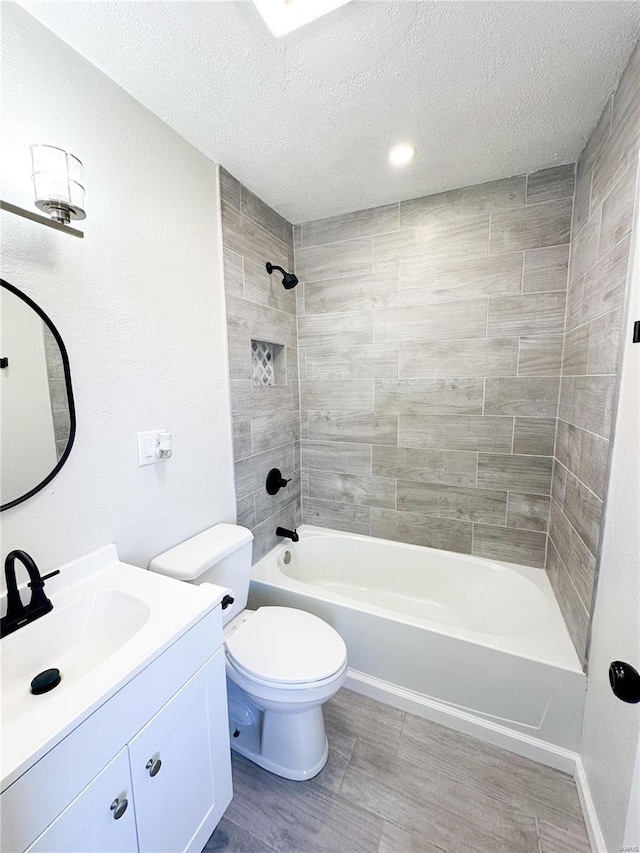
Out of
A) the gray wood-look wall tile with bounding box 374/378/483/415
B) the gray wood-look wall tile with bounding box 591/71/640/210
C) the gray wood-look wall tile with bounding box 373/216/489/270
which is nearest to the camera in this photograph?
the gray wood-look wall tile with bounding box 591/71/640/210

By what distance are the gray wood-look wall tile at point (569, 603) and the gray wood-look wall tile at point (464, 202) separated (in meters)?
1.83

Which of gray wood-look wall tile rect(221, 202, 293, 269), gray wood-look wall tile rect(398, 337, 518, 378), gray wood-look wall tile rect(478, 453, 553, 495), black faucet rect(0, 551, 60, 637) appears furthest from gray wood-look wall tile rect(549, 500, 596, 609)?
gray wood-look wall tile rect(221, 202, 293, 269)

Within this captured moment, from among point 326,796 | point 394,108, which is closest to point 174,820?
point 326,796

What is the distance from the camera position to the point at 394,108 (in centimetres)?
128

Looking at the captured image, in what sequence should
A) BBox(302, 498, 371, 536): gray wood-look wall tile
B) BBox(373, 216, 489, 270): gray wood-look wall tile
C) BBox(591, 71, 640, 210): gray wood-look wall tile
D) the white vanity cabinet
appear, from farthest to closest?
BBox(302, 498, 371, 536): gray wood-look wall tile < BBox(373, 216, 489, 270): gray wood-look wall tile < BBox(591, 71, 640, 210): gray wood-look wall tile < the white vanity cabinet

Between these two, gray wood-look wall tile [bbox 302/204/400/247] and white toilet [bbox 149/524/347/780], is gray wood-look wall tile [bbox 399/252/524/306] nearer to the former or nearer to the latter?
gray wood-look wall tile [bbox 302/204/400/247]

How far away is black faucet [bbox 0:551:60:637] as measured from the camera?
875 mm

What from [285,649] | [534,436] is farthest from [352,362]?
[285,649]

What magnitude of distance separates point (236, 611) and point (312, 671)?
487 millimetres

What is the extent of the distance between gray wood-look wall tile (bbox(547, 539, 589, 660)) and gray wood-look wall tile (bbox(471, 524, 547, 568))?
84mm

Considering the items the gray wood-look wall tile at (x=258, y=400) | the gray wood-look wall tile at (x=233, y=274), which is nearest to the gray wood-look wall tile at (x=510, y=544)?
the gray wood-look wall tile at (x=258, y=400)

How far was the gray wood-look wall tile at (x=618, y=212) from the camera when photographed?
1082mm

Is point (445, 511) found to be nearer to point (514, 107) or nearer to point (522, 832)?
point (522, 832)

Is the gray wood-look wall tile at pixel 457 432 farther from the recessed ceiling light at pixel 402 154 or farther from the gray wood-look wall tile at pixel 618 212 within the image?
the recessed ceiling light at pixel 402 154
